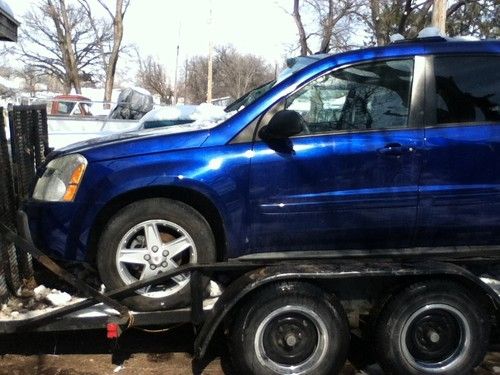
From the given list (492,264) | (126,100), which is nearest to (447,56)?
(492,264)

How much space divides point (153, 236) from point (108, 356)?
1162mm

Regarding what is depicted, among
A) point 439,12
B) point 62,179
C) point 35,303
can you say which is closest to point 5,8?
point 62,179

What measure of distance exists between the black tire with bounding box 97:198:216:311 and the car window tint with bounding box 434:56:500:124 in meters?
1.79

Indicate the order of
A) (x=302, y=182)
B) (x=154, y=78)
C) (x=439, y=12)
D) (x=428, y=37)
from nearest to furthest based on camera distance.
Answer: (x=302, y=182), (x=428, y=37), (x=439, y=12), (x=154, y=78)

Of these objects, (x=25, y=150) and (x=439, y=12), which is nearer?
(x=25, y=150)

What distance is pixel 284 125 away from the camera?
3.87 metres

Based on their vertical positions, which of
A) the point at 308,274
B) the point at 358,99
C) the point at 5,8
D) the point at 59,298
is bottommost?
the point at 59,298

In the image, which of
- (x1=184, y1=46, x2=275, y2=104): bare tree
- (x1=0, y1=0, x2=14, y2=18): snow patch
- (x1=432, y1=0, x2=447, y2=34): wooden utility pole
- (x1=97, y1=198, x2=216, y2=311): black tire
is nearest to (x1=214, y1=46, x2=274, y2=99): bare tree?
(x1=184, y1=46, x2=275, y2=104): bare tree

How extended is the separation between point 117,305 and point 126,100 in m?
13.3

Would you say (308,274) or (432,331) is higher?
(308,274)

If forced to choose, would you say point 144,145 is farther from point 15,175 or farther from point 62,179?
point 15,175

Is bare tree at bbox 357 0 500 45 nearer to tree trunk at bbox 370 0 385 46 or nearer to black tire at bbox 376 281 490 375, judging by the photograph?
tree trunk at bbox 370 0 385 46

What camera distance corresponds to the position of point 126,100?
1647cm

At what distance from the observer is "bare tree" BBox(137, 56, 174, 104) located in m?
65.6
